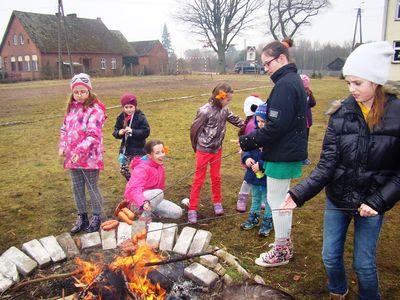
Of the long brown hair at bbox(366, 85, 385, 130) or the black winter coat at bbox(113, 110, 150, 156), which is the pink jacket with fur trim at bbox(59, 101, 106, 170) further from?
the long brown hair at bbox(366, 85, 385, 130)

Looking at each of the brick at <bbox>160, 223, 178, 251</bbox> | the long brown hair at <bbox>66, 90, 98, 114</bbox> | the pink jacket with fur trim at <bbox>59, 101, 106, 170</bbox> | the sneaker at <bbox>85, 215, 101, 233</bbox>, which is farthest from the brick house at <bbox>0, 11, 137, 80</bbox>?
the brick at <bbox>160, 223, 178, 251</bbox>

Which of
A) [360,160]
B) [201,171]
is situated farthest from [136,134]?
[360,160]

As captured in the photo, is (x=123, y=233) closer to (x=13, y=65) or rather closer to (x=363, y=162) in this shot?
(x=363, y=162)

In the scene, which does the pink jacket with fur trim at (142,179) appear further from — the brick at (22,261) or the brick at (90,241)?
the brick at (22,261)

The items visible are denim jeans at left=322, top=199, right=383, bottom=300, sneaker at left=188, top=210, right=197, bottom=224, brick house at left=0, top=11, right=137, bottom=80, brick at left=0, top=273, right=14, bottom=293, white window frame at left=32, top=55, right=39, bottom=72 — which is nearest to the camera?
denim jeans at left=322, top=199, right=383, bottom=300

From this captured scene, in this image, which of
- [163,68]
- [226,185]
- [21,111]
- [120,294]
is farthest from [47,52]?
[120,294]

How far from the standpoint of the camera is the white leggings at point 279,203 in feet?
11.5

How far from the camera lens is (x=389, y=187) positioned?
7.99 ft

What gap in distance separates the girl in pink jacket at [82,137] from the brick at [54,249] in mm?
700

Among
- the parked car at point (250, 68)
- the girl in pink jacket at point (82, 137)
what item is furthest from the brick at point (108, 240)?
the parked car at point (250, 68)

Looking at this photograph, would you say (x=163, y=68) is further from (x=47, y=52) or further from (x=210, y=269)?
(x=210, y=269)

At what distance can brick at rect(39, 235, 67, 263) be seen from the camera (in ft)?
11.5

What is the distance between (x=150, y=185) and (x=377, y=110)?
113 inches

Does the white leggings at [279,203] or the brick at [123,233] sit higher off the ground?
the white leggings at [279,203]
